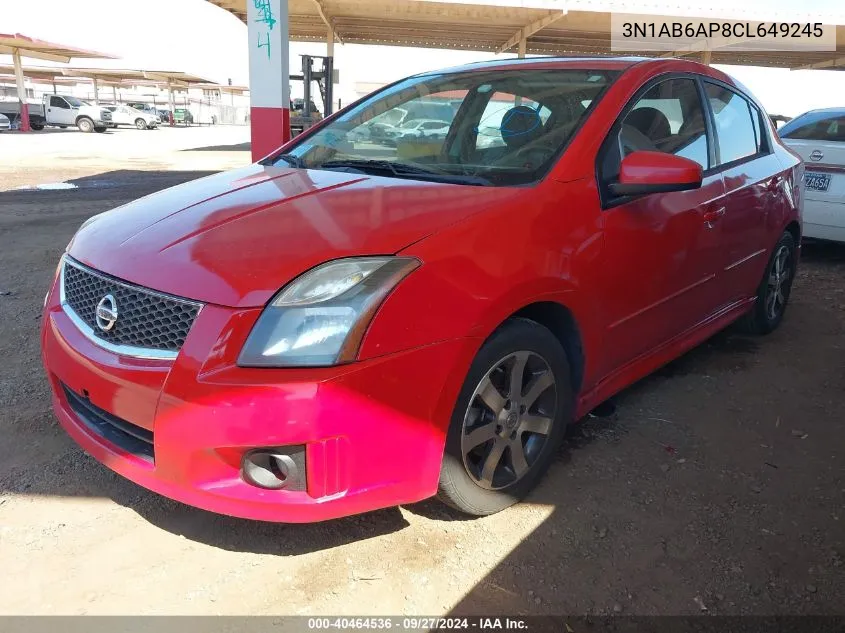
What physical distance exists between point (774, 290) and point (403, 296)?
11.2 ft

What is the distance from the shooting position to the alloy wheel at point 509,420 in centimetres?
225

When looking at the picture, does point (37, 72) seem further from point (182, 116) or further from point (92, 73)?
point (182, 116)

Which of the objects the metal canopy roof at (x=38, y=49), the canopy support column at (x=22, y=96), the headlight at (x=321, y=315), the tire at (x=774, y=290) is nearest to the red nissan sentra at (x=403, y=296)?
the headlight at (x=321, y=315)

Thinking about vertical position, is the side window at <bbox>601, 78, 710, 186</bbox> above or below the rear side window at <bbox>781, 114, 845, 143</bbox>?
below

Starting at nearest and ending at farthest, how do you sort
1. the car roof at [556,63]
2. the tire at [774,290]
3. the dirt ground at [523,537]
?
1. the dirt ground at [523,537]
2. the car roof at [556,63]
3. the tire at [774,290]

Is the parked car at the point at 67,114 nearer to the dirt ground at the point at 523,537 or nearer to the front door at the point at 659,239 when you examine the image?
the dirt ground at the point at 523,537

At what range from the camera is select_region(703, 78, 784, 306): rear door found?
3439mm

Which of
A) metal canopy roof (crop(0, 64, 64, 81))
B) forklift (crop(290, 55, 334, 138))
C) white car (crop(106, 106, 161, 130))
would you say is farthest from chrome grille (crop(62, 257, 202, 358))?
metal canopy roof (crop(0, 64, 64, 81))

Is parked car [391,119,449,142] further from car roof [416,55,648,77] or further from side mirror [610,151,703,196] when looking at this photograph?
side mirror [610,151,703,196]

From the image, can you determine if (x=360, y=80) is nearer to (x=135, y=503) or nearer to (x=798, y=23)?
(x=798, y=23)

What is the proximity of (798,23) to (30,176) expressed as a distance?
18900 mm

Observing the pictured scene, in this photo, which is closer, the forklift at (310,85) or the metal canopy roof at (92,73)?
the forklift at (310,85)

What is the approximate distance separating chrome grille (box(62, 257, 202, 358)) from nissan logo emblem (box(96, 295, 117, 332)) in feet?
0.04

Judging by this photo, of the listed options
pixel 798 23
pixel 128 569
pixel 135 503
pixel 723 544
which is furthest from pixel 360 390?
pixel 798 23
